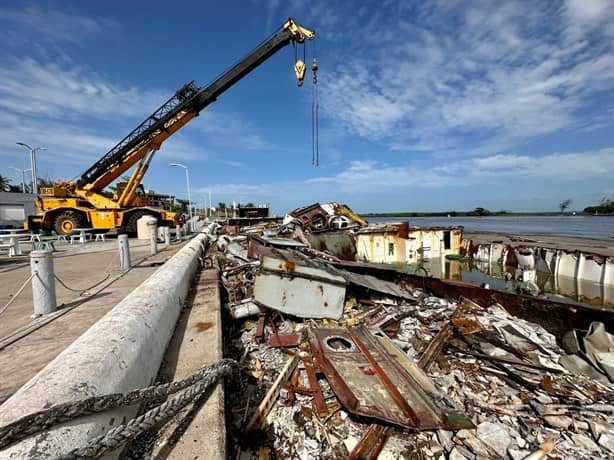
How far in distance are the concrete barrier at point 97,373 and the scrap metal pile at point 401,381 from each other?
49.0 inches

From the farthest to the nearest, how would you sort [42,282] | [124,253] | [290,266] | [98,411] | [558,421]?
[124,253], [290,266], [42,282], [558,421], [98,411]

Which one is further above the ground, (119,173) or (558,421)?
(119,173)

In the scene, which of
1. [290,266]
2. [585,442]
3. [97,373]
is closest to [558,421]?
[585,442]

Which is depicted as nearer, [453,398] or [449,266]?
[453,398]

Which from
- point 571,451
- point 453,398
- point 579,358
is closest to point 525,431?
point 571,451

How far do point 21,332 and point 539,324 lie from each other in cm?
858

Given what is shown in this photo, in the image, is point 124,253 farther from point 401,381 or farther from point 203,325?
point 401,381

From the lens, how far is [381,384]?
2.89 metres

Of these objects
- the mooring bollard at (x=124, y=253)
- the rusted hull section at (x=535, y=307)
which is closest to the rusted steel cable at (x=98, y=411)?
the mooring bollard at (x=124, y=253)

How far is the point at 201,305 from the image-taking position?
407cm

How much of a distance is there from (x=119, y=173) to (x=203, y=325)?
14.7m

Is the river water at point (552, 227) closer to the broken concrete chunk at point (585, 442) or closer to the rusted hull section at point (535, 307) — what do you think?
the rusted hull section at point (535, 307)

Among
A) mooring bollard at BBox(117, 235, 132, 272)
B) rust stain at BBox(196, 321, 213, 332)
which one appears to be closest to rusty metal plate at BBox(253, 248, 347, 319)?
rust stain at BBox(196, 321, 213, 332)

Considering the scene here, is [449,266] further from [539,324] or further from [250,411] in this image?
[250,411]
